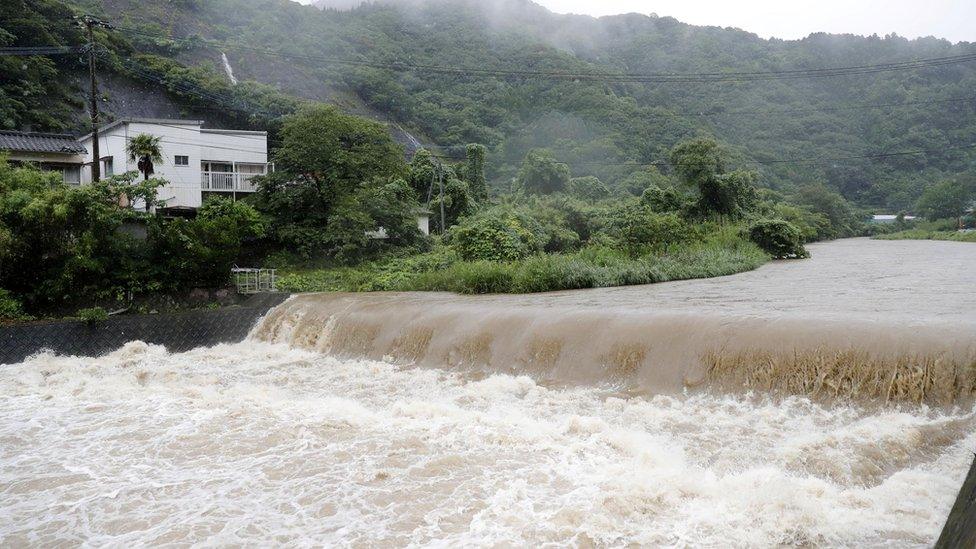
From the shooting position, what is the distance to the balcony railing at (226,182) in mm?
24516

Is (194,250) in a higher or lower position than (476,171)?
lower

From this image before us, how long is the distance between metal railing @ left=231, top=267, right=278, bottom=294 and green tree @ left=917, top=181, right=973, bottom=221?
39.7 m

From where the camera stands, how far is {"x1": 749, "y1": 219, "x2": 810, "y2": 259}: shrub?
987 inches

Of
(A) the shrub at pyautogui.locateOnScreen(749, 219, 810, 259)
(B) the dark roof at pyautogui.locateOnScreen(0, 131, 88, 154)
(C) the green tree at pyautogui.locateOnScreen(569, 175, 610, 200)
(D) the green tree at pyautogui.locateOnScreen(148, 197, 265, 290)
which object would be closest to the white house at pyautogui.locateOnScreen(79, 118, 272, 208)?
(B) the dark roof at pyautogui.locateOnScreen(0, 131, 88, 154)

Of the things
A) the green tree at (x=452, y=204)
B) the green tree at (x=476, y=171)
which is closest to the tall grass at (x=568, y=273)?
the green tree at (x=452, y=204)

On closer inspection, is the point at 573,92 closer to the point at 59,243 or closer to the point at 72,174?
the point at 72,174

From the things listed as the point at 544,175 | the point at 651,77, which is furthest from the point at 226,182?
the point at 651,77

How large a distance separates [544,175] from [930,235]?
23121 mm

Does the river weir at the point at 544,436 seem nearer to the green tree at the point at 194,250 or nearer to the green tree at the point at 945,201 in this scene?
the green tree at the point at 194,250

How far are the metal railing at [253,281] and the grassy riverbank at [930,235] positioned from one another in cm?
3432

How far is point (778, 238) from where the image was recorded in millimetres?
25156

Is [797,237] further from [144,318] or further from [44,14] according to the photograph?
[44,14]

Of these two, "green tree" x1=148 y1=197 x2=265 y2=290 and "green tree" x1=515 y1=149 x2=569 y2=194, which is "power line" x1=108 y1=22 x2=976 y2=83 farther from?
"green tree" x1=148 y1=197 x2=265 y2=290

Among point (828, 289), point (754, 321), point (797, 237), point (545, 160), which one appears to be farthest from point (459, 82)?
point (754, 321)
